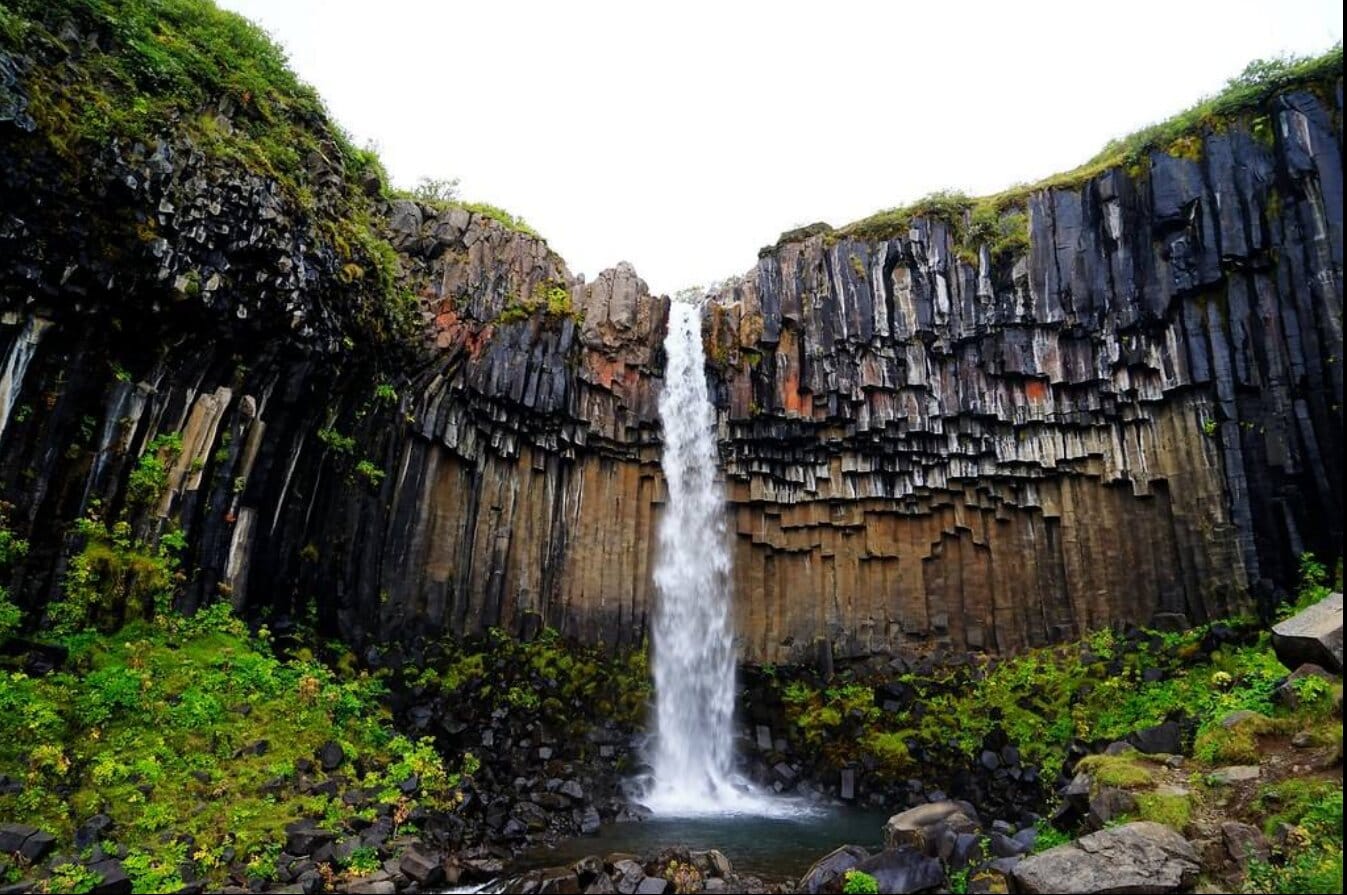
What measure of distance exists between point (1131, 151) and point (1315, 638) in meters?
13.8

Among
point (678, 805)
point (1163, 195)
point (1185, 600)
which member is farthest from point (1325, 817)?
point (1163, 195)

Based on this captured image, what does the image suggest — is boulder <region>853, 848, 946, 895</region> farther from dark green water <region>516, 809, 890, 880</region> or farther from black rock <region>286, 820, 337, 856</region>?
black rock <region>286, 820, 337, 856</region>

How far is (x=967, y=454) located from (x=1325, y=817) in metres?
13.7

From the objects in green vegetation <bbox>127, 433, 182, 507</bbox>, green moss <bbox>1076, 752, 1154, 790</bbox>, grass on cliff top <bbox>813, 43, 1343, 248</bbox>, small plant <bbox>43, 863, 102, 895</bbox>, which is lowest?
small plant <bbox>43, 863, 102, 895</bbox>

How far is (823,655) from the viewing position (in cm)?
2133

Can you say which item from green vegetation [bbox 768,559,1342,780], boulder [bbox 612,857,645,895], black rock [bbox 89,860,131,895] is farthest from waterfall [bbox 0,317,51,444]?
green vegetation [bbox 768,559,1342,780]

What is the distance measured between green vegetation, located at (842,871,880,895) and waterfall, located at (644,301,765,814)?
1139 centimetres

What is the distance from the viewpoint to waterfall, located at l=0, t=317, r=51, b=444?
38.7 ft

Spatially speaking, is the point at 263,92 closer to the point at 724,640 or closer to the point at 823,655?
the point at 724,640

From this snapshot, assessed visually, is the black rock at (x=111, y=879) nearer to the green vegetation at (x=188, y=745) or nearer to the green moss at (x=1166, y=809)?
the green vegetation at (x=188, y=745)

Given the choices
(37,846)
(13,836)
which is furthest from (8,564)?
(37,846)

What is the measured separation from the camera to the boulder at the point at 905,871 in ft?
28.6

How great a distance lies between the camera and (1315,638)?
10.4 meters

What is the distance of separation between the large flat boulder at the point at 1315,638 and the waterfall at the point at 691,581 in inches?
500
